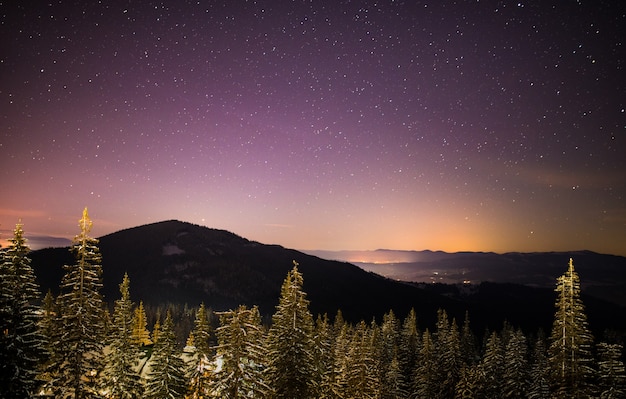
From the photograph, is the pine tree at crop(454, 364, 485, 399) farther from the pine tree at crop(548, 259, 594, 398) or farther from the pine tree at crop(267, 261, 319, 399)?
the pine tree at crop(267, 261, 319, 399)

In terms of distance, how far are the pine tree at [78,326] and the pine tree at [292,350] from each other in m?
10.4

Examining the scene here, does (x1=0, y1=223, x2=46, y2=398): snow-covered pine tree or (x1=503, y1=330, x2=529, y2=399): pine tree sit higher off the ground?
(x1=0, y1=223, x2=46, y2=398): snow-covered pine tree

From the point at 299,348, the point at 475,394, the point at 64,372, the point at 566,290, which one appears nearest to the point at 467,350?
the point at 475,394

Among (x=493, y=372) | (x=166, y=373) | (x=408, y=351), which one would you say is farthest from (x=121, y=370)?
(x=408, y=351)

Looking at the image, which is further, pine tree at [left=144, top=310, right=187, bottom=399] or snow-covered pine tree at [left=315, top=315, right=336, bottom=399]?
snow-covered pine tree at [left=315, top=315, right=336, bottom=399]

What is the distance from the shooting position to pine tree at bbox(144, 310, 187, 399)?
103 feet

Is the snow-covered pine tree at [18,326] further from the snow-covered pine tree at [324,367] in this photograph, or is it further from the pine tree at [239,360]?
the snow-covered pine tree at [324,367]

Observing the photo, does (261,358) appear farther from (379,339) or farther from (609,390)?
(379,339)

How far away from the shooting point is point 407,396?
6306cm

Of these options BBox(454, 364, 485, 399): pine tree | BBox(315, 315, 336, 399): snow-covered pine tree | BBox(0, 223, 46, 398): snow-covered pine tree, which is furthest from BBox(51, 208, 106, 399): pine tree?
BBox(454, 364, 485, 399): pine tree

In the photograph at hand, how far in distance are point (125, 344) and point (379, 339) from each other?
50.0m

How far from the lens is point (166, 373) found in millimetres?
31938

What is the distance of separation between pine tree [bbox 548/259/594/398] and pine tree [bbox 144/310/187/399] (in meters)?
26.2

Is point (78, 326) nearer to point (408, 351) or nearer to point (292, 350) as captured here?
point (292, 350)
